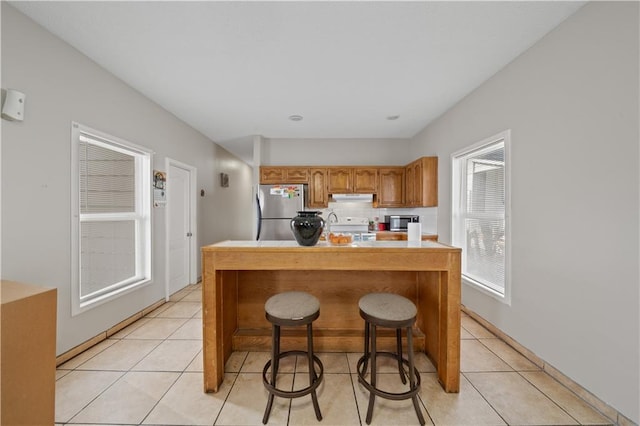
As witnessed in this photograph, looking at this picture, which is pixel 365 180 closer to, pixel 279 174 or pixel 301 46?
pixel 279 174

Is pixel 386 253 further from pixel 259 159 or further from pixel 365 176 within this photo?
pixel 259 159

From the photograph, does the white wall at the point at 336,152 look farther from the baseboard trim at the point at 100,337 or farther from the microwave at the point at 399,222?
the baseboard trim at the point at 100,337

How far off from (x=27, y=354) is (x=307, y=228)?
1.51 metres

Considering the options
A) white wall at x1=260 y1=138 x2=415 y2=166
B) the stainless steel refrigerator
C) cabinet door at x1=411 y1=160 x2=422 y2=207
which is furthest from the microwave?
the stainless steel refrigerator

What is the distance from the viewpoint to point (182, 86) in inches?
107

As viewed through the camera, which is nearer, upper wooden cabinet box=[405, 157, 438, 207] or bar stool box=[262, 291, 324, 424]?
bar stool box=[262, 291, 324, 424]

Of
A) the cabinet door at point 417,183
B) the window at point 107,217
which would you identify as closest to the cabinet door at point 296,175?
the cabinet door at point 417,183

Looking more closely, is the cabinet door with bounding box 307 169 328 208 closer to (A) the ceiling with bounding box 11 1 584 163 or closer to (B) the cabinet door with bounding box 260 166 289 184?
(B) the cabinet door with bounding box 260 166 289 184

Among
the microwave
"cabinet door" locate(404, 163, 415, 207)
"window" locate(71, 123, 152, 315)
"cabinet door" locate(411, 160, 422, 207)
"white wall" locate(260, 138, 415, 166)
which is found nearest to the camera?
"window" locate(71, 123, 152, 315)

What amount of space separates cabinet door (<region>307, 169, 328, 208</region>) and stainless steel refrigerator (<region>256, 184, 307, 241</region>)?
0.81ft

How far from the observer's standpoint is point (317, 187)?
181 inches

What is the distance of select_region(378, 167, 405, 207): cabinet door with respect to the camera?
4594 millimetres

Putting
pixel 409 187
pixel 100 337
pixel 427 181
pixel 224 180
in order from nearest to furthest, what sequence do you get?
pixel 100 337 < pixel 427 181 < pixel 409 187 < pixel 224 180

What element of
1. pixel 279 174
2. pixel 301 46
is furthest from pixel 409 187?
pixel 301 46
